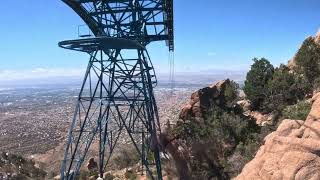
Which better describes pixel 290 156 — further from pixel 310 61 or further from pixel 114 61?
pixel 310 61

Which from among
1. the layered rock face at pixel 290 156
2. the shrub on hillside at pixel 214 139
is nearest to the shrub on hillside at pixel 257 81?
the shrub on hillside at pixel 214 139

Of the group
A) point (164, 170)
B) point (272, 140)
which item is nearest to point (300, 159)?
point (272, 140)

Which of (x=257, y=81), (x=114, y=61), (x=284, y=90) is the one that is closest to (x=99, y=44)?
(x=114, y=61)

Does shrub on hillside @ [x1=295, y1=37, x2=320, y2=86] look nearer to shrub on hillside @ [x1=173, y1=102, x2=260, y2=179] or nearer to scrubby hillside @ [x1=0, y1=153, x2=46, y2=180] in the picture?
shrub on hillside @ [x1=173, y1=102, x2=260, y2=179]

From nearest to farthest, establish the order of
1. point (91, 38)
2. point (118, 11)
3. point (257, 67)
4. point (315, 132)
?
point (315, 132)
point (91, 38)
point (118, 11)
point (257, 67)

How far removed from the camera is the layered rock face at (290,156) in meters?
14.6

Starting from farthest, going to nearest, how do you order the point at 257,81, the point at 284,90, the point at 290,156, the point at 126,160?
1. the point at 126,160
2. the point at 257,81
3. the point at 284,90
4. the point at 290,156

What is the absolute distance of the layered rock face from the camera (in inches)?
576

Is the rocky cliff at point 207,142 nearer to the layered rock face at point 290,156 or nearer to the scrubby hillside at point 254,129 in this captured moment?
the scrubby hillside at point 254,129

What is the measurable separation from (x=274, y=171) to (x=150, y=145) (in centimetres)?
1552

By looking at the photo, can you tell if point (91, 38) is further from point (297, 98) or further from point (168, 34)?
point (297, 98)

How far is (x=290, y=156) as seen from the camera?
15164 millimetres

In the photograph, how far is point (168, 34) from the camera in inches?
1127

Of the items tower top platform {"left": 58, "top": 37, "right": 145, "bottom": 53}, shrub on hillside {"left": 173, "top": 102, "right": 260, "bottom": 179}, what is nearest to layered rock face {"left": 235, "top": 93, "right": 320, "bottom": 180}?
tower top platform {"left": 58, "top": 37, "right": 145, "bottom": 53}
